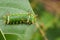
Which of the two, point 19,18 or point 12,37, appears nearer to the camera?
point 12,37

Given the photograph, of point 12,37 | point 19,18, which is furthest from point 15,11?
point 12,37

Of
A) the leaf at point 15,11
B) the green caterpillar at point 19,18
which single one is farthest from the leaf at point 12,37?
the green caterpillar at point 19,18

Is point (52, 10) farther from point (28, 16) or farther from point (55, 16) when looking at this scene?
point (28, 16)

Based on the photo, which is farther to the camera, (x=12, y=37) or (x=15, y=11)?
(x=15, y=11)

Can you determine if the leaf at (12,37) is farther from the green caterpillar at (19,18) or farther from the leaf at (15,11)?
the green caterpillar at (19,18)

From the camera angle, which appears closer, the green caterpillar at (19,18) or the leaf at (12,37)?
the leaf at (12,37)

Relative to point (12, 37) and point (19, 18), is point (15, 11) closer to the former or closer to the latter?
point (19, 18)

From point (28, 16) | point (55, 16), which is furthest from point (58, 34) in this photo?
point (28, 16)

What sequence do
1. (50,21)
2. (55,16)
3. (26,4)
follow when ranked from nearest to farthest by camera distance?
(26,4), (50,21), (55,16)

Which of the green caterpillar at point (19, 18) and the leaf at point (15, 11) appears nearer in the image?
the leaf at point (15, 11)
